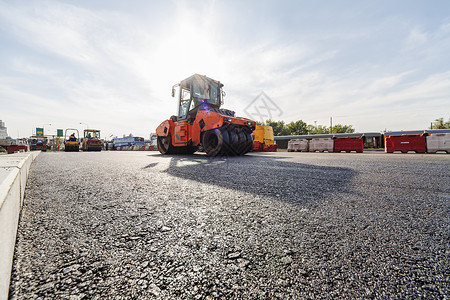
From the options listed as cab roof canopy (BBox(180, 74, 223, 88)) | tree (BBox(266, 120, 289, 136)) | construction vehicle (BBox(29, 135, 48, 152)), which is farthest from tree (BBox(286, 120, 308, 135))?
construction vehicle (BBox(29, 135, 48, 152))

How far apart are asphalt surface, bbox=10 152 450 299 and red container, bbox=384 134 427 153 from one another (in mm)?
14488

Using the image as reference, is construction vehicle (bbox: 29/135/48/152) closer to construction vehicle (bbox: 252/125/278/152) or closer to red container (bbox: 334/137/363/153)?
construction vehicle (bbox: 252/125/278/152)

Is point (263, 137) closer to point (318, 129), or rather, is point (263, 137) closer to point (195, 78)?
point (195, 78)

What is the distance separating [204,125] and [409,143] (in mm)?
13818

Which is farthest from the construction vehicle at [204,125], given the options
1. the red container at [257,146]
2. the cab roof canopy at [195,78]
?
the red container at [257,146]

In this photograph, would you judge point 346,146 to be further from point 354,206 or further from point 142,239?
point 142,239

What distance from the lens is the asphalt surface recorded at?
0.76m

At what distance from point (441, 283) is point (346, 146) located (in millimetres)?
17460

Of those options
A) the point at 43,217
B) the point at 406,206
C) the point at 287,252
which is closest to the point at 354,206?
the point at 406,206

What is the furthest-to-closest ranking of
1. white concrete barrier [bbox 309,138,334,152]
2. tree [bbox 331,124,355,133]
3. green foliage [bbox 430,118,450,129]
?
tree [bbox 331,124,355,133], green foliage [bbox 430,118,450,129], white concrete barrier [bbox 309,138,334,152]

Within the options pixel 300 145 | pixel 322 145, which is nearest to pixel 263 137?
pixel 300 145

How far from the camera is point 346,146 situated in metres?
15.6

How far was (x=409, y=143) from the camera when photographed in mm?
12586

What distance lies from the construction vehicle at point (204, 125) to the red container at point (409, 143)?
36.3 ft
